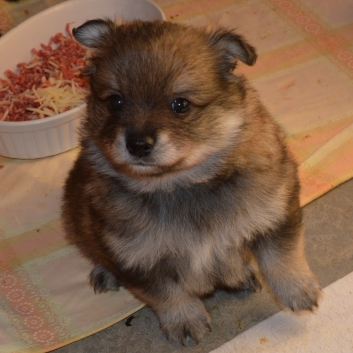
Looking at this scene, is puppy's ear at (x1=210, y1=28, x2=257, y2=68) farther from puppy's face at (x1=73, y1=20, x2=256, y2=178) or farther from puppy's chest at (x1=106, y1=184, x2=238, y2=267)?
puppy's chest at (x1=106, y1=184, x2=238, y2=267)

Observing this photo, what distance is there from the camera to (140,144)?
74.8 inches

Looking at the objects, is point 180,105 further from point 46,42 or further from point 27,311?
point 46,42

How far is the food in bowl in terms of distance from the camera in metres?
3.24

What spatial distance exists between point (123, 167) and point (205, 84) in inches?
14.9

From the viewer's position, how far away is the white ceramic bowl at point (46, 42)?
3.09 meters

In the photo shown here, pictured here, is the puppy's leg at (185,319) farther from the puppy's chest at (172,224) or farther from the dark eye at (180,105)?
the dark eye at (180,105)

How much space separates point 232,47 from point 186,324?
3.65 feet

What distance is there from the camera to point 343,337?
8.14 feet

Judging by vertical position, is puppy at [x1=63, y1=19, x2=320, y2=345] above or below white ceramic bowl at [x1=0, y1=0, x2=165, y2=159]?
above

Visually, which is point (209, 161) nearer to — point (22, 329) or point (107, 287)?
point (107, 287)

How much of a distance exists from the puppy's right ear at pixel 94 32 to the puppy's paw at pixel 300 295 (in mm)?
1183

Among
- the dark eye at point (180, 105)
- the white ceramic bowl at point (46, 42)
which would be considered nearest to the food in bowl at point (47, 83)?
the white ceramic bowl at point (46, 42)

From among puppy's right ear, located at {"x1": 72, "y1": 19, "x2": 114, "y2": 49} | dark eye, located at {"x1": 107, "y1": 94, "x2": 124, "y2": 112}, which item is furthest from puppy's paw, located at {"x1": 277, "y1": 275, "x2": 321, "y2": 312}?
puppy's right ear, located at {"x1": 72, "y1": 19, "x2": 114, "y2": 49}

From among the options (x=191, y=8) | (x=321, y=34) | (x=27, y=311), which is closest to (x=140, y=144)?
(x=27, y=311)
